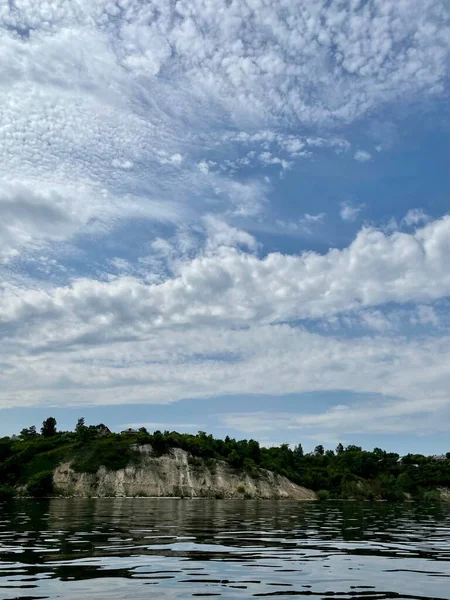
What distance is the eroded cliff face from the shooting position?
154m

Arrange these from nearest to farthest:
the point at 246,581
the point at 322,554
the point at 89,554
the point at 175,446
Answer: the point at 246,581 → the point at 89,554 → the point at 322,554 → the point at 175,446

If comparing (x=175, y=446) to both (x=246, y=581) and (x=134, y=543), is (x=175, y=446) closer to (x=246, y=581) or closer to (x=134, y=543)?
(x=134, y=543)

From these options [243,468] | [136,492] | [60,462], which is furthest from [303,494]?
[60,462]

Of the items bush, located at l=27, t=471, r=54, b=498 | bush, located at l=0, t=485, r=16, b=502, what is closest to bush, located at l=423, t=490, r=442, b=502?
bush, located at l=27, t=471, r=54, b=498

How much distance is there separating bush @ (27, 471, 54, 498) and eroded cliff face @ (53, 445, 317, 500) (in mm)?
3534

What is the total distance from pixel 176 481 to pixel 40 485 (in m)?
40.3

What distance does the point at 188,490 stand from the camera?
16312cm

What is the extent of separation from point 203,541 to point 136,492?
13668 centimetres

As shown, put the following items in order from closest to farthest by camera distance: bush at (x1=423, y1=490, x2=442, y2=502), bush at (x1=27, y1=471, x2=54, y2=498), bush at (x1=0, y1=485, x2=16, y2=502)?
1. bush at (x1=0, y1=485, x2=16, y2=502)
2. bush at (x1=27, y1=471, x2=54, y2=498)
3. bush at (x1=423, y1=490, x2=442, y2=502)

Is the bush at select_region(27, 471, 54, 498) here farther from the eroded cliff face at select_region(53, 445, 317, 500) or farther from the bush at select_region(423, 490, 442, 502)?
the bush at select_region(423, 490, 442, 502)

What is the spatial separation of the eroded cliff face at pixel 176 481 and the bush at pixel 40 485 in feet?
11.6

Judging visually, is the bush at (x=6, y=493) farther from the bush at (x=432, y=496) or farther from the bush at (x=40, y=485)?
the bush at (x=432, y=496)

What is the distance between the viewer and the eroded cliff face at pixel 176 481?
153625 millimetres

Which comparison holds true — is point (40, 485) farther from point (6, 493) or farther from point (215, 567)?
point (215, 567)
